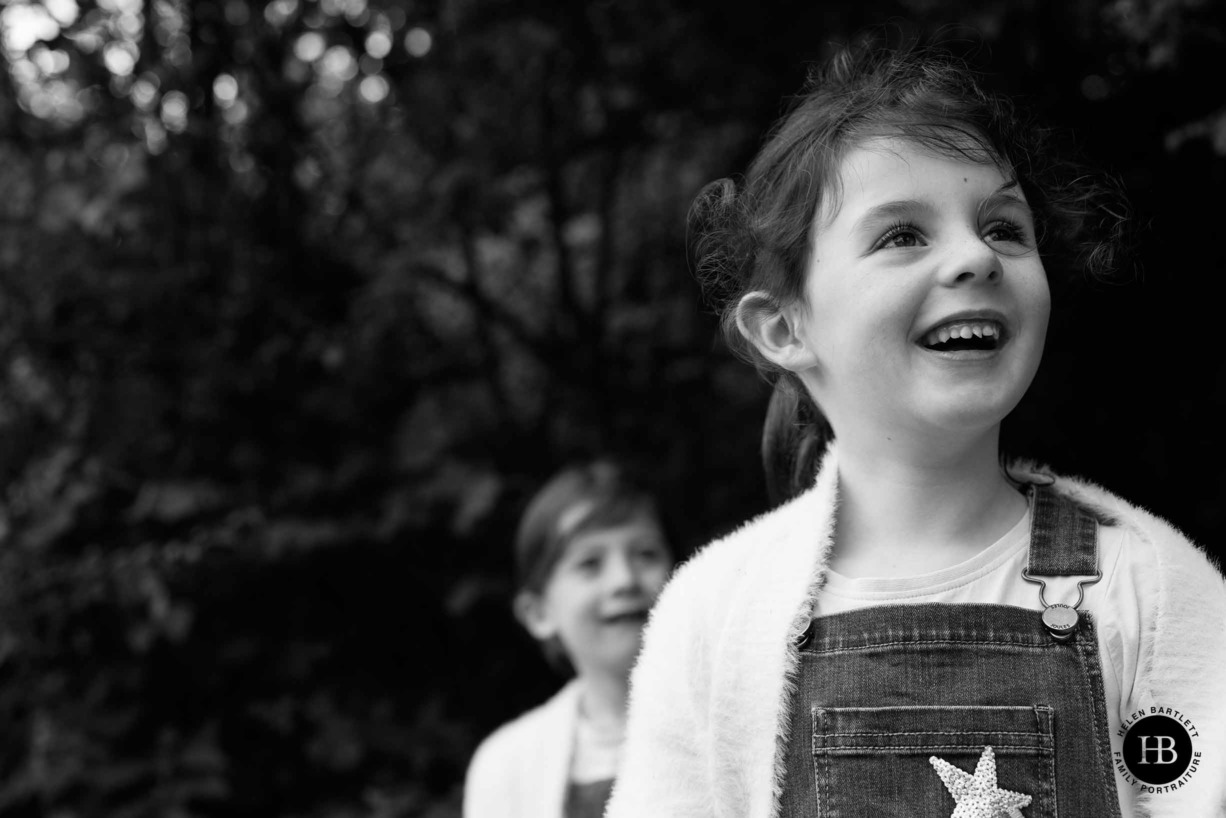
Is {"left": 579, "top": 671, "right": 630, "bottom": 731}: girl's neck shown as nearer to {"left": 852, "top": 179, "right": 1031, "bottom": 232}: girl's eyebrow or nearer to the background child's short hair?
the background child's short hair

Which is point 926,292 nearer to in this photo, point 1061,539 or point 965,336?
point 965,336

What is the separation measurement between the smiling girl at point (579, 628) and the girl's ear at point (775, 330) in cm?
108

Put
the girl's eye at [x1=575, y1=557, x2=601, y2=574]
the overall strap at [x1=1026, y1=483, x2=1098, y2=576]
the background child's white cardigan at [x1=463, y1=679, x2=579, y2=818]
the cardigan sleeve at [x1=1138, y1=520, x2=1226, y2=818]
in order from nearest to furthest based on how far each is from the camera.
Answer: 1. the cardigan sleeve at [x1=1138, y1=520, x2=1226, y2=818]
2. the overall strap at [x1=1026, y1=483, x2=1098, y2=576]
3. the background child's white cardigan at [x1=463, y1=679, x2=579, y2=818]
4. the girl's eye at [x1=575, y1=557, x2=601, y2=574]

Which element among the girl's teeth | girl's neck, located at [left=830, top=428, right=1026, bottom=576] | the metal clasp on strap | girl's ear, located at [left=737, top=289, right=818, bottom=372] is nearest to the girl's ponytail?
girl's ear, located at [left=737, top=289, right=818, bottom=372]

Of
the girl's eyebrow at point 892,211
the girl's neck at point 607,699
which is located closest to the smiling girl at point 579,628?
the girl's neck at point 607,699

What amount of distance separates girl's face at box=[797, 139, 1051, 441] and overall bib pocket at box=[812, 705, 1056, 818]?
341 millimetres

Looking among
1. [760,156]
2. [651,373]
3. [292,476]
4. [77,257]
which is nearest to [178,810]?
[292,476]

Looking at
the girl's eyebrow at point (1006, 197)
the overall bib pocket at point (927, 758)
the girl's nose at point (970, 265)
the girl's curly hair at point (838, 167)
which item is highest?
the girl's curly hair at point (838, 167)

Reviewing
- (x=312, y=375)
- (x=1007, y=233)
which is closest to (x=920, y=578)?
(x=1007, y=233)

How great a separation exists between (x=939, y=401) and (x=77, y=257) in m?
2.77

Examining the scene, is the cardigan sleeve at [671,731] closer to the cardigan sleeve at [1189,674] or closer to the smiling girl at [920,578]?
the smiling girl at [920,578]

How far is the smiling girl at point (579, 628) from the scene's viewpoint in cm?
259
